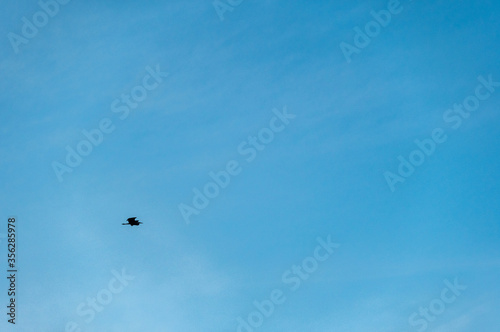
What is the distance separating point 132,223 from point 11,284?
99.9 ft

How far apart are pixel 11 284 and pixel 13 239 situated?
901 centimetres

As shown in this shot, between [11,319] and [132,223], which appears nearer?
[132,223]

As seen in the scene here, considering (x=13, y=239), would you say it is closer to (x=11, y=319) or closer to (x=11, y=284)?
(x=11, y=284)

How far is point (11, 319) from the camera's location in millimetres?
106875

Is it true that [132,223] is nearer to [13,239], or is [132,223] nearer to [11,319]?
[13,239]

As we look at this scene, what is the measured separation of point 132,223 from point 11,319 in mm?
34531

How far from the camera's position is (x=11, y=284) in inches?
4176

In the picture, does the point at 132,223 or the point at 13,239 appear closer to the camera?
the point at 132,223

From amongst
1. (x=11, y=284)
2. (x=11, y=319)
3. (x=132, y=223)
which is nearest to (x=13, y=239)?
(x=11, y=284)

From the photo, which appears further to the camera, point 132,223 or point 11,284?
point 11,284

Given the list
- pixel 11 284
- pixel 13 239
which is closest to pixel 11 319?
pixel 11 284

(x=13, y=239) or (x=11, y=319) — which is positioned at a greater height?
(x=13, y=239)

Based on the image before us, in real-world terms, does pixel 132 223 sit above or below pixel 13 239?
below

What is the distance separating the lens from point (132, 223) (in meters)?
95.9
